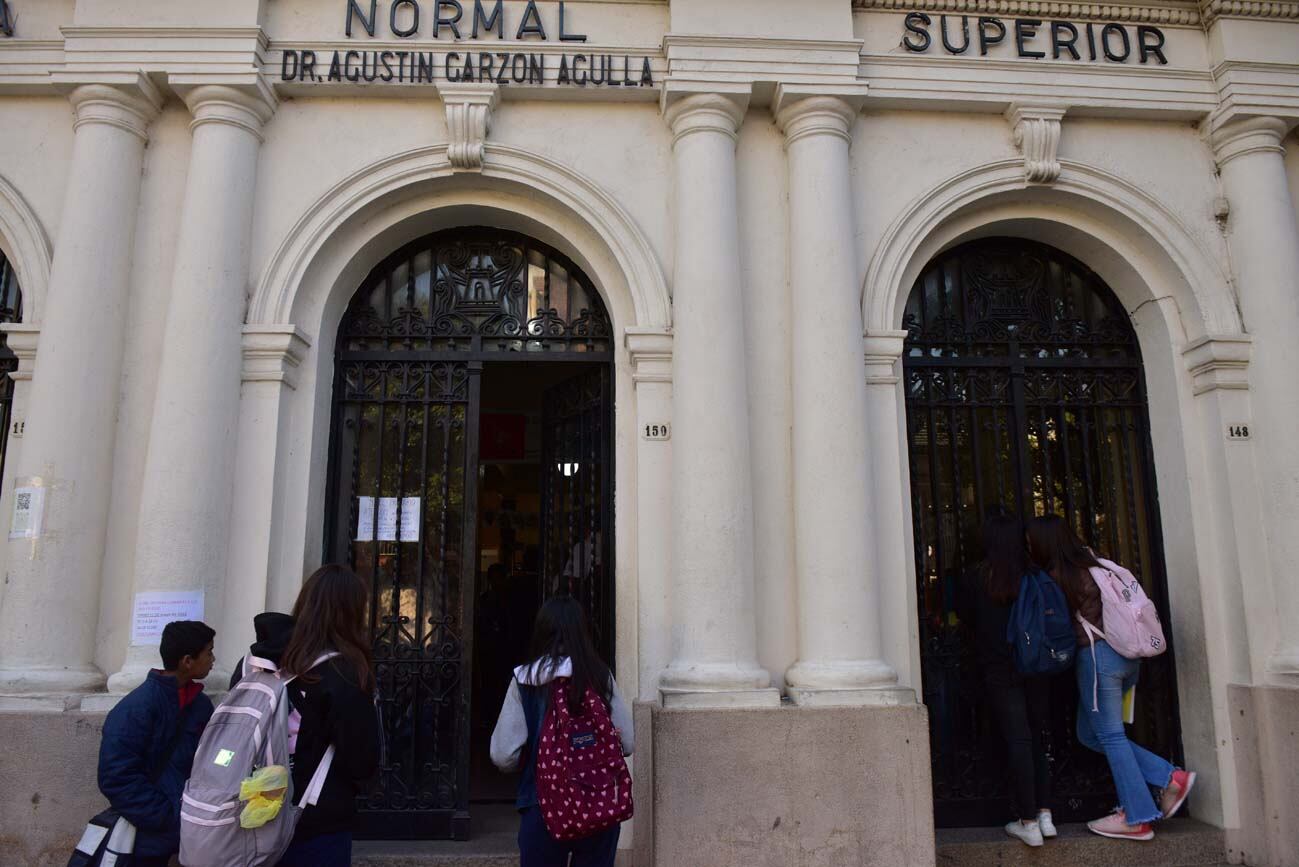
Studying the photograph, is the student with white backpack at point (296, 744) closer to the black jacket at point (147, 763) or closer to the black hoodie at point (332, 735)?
the black hoodie at point (332, 735)

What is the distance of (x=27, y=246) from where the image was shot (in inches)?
247

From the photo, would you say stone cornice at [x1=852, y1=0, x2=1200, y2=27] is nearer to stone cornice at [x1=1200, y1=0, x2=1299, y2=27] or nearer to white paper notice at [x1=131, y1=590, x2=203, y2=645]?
stone cornice at [x1=1200, y1=0, x2=1299, y2=27]

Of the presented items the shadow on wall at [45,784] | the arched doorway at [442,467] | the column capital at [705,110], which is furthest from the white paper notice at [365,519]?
the column capital at [705,110]

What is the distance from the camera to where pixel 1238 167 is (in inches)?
267

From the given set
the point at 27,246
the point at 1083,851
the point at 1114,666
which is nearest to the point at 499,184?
the point at 27,246

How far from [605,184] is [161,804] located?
15.1 feet

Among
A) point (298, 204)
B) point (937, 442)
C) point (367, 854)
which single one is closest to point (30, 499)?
point (298, 204)

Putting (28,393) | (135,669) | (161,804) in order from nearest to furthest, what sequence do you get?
1. (161,804)
2. (135,669)
3. (28,393)

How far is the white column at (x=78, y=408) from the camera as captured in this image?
5.60m

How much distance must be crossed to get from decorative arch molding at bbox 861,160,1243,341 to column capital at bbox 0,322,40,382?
562 centimetres

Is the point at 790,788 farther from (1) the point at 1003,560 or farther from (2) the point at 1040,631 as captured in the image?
(1) the point at 1003,560

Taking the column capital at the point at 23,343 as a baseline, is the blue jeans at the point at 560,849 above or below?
below

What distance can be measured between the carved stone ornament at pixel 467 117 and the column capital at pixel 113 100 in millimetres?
2017

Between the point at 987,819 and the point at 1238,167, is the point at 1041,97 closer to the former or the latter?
the point at 1238,167
